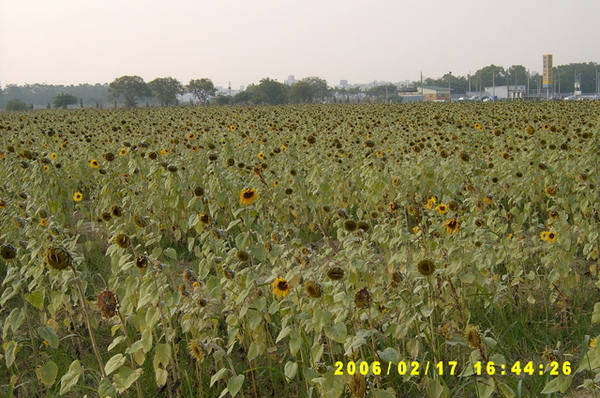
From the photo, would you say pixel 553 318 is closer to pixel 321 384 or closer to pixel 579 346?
pixel 579 346

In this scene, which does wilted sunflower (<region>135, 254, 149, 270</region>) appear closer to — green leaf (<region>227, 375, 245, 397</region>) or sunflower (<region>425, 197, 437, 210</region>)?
green leaf (<region>227, 375, 245, 397</region>)

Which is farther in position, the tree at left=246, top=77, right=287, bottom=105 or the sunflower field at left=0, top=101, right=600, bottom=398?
the tree at left=246, top=77, right=287, bottom=105

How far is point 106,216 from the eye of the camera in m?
3.78

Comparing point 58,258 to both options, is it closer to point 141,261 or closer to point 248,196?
point 141,261

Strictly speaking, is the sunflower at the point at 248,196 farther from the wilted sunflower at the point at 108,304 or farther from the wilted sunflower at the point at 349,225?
the wilted sunflower at the point at 108,304

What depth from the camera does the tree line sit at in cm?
6681

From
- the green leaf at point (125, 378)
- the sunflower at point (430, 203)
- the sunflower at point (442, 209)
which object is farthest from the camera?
the sunflower at point (430, 203)

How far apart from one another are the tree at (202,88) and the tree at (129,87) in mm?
5325

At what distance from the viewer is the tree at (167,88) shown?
239 ft

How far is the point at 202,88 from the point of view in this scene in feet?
244

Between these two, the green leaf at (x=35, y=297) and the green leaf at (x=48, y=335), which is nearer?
the green leaf at (x=48, y=335)

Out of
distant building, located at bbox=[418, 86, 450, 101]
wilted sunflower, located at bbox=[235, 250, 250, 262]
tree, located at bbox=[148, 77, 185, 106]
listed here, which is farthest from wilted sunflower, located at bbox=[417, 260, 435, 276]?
distant building, located at bbox=[418, 86, 450, 101]

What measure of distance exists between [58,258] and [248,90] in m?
76.0

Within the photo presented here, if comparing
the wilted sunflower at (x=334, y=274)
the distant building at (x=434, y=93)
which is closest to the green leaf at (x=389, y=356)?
the wilted sunflower at (x=334, y=274)
